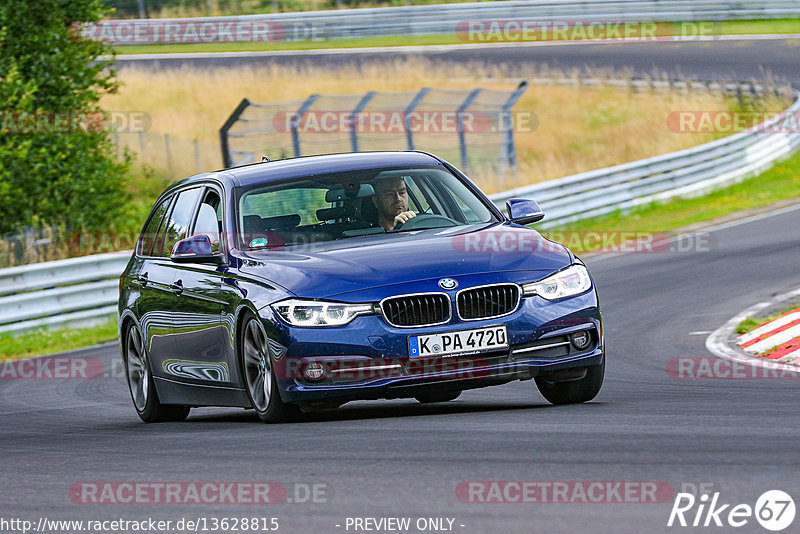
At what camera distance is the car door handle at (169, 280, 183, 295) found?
917 centimetres

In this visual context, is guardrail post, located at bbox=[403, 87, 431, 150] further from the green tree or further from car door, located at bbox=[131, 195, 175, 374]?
Answer: car door, located at bbox=[131, 195, 175, 374]

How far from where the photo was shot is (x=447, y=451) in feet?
21.0

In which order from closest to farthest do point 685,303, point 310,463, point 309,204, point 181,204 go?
1. point 310,463
2. point 309,204
3. point 181,204
4. point 685,303

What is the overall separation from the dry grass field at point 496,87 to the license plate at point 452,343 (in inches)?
754

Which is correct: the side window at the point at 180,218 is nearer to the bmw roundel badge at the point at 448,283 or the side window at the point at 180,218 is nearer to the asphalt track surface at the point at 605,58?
the bmw roundel badge at the point at 448,283

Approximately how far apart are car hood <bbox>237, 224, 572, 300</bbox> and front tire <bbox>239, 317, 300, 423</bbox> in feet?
1.11

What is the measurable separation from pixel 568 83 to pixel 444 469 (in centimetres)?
3190

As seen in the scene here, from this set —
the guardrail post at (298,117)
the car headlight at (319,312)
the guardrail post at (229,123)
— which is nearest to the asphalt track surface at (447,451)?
the car headlight at (319,312)

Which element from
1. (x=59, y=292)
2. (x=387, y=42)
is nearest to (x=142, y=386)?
(x=59, y=292)

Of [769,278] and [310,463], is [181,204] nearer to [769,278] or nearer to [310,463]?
[310,463]

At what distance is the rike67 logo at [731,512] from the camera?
4801 mm

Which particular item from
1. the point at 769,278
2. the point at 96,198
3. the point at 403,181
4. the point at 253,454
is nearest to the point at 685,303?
the point at 769,278

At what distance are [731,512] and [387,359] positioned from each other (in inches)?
115

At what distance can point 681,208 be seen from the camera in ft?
79.7
